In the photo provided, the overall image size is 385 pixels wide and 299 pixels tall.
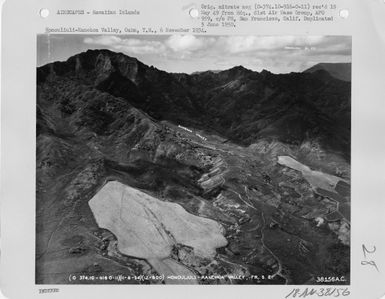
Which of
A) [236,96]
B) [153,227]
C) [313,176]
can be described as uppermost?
[236,96]

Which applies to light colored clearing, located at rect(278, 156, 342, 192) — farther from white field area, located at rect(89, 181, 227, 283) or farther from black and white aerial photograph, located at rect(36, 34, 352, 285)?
white field area, located at rect(89, 181, 227, 283)

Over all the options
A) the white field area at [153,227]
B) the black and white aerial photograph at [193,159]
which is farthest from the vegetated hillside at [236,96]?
the white field area at [153,227]

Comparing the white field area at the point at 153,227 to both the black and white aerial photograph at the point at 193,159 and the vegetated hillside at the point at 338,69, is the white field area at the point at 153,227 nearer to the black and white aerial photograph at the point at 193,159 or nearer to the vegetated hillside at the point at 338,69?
the black and white aerial photograph at the point at 193,159

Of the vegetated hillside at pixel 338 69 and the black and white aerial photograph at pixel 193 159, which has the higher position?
the vegetated hillside at pixel 338 69

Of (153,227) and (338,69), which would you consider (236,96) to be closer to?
(338,69)

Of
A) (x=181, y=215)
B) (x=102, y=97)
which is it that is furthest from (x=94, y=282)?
(x=102, y=97)

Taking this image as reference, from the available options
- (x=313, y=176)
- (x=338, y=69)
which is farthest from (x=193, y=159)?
(x=338, y=69)
